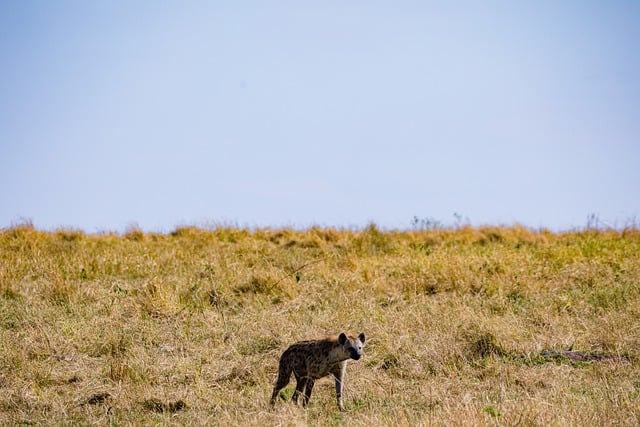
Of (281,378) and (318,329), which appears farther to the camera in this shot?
(318,329)

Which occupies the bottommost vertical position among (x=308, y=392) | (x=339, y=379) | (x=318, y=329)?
(x=308, y=392)

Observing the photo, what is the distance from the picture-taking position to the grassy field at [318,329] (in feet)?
29.6

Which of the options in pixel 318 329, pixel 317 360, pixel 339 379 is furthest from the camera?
pixel 318 329

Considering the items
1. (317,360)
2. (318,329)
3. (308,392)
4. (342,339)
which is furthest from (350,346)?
(318,329)

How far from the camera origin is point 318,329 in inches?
484

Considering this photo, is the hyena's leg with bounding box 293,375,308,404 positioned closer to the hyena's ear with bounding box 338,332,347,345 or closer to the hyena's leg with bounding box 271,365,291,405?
the hyena's leg with bounding box 271,365,291,405


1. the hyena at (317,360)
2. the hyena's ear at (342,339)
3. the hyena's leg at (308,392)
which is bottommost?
the hyena's leg at (308,392)

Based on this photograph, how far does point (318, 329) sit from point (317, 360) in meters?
3.43

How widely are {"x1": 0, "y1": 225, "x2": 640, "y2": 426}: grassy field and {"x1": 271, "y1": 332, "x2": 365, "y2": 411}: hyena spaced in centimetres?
30

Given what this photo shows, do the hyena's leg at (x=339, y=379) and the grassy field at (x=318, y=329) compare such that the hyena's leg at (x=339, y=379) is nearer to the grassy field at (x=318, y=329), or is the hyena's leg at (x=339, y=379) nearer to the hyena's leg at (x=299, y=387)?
the grassy field at (x=318, y=329)

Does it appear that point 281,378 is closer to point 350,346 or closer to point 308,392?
point 308,392

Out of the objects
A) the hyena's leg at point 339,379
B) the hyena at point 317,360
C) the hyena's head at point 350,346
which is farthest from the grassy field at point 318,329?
the hyena's head at point 350,346

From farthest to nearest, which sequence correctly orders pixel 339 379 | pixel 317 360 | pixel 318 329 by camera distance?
pixel 318 329 → pixel 339 379 → pixel 317 360

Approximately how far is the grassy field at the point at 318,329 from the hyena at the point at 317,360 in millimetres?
300
